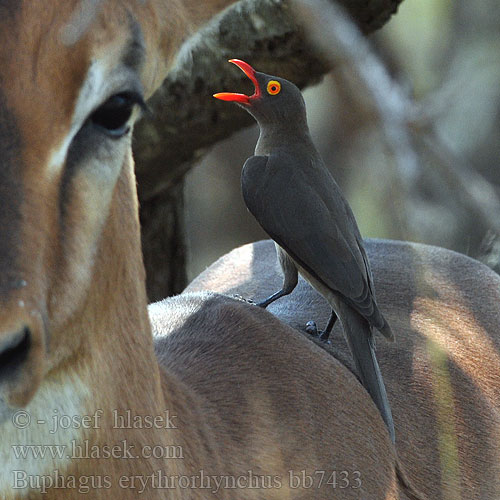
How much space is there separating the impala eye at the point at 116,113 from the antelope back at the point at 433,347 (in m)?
1.43

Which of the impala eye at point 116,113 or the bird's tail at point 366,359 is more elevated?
the impala eye at point 116,113

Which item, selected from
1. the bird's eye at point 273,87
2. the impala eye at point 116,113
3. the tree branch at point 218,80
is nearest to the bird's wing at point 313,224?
the bird's eye at point 273,87

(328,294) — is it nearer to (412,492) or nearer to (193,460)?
(412,492)

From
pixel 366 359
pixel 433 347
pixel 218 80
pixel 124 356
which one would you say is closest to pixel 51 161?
pixel 124 356

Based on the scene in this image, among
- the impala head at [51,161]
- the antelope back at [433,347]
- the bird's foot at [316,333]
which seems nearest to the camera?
the impala head at [51,161]

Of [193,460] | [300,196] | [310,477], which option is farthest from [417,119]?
[300,196]

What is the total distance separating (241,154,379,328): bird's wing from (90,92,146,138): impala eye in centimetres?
112

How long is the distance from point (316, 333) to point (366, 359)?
313mm

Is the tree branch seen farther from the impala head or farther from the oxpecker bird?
the impala head

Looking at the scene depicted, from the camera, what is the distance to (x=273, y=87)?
3412 millimetres

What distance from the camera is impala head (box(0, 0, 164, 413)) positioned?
169 centimetres

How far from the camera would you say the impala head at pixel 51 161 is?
1.69 m

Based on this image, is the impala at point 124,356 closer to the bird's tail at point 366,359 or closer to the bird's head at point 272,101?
the bird's tail at point 366,359

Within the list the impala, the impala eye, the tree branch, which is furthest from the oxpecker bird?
the impala eye
